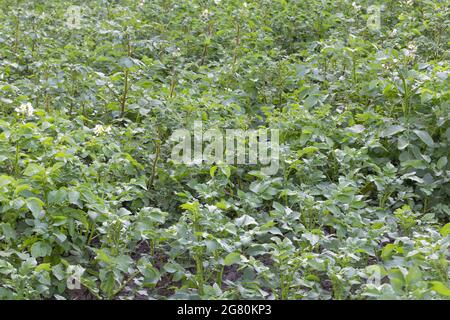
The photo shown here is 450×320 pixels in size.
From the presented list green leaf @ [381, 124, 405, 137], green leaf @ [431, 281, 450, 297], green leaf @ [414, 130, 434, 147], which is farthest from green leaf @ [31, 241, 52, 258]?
green leaf @ [414, 130, 434, 147]

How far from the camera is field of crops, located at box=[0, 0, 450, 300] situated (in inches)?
127

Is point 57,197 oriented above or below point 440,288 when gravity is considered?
above

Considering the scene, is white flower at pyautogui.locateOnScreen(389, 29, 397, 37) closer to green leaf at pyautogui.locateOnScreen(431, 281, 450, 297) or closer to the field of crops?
the field of crops

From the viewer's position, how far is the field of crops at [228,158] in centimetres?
323

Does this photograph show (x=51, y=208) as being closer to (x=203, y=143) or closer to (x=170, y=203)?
(x=170, y=203)

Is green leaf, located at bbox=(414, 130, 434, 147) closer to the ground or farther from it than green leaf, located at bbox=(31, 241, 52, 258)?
farther from it

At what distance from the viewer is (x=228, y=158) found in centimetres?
412

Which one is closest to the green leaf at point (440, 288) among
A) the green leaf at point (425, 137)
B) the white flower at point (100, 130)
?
the green leaf at point (425, 137)

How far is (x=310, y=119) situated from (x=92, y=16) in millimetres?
3082

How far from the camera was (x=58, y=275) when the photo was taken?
10.4ft

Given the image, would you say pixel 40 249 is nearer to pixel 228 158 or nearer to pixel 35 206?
pixel 35 206

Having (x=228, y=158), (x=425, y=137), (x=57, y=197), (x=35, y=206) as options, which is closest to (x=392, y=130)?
(x=425, y=137)

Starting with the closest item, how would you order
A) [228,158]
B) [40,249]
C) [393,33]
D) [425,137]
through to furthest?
1. [40,249]
2. [228,158]
3. [425,137]
4. [393,33]
